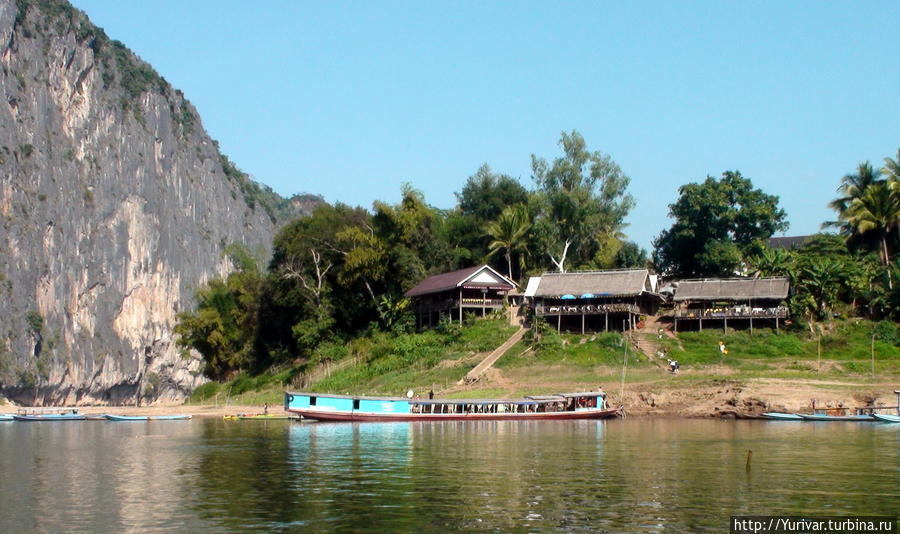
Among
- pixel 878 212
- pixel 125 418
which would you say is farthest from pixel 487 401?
pixel 878 212

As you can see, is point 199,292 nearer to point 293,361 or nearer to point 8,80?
point 293,361

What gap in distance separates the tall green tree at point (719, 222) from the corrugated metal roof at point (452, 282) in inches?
608

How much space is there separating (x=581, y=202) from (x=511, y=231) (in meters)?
5.74

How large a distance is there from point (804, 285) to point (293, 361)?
122 feet

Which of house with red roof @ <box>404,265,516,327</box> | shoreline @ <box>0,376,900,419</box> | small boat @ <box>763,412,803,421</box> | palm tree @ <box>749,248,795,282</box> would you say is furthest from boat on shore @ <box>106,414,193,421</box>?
palm tree @ <box>749,248,795,282</box>

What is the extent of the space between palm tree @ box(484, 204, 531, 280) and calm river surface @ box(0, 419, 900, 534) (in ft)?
101

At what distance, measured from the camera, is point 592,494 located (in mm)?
28219

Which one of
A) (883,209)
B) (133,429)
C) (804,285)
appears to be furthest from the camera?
(883,209)

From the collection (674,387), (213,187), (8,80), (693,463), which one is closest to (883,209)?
(674,387)

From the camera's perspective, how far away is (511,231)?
78.7m

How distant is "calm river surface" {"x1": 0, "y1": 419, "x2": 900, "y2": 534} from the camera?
2512 centimetres

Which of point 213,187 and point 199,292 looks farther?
point 213,187

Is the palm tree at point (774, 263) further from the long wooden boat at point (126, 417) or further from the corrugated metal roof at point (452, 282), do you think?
the long wooden boat at point (126, 417)

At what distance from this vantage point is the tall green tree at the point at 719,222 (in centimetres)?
7712
